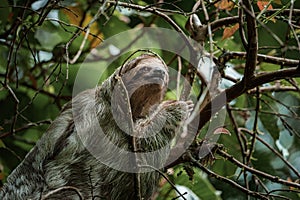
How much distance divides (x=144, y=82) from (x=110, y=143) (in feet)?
1.19

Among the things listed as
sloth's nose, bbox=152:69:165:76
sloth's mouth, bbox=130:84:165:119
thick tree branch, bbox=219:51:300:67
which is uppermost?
thick tree branch, bbox=219:51:300:67

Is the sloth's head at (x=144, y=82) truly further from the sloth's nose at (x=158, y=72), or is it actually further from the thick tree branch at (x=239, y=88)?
the thick tree branch at (x=239, y=88)

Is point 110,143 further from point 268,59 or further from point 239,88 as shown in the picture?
point 268,59

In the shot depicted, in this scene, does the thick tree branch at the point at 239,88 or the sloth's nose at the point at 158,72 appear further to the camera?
the sloth's nose at the point at 158,72

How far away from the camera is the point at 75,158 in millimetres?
2967

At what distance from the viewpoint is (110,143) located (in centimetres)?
293

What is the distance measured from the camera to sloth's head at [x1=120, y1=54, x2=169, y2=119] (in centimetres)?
290

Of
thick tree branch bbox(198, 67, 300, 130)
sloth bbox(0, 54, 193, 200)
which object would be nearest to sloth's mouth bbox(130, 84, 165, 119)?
sloth bbox(0, 54, 193, 200)

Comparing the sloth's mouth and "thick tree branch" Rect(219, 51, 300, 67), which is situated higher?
"thick tree branch" Rect(219, 51, 300, 67)

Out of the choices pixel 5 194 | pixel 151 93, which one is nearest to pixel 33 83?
pixel 5 194

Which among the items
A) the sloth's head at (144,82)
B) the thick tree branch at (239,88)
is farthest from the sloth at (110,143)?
the thick tree branch at (239,88)

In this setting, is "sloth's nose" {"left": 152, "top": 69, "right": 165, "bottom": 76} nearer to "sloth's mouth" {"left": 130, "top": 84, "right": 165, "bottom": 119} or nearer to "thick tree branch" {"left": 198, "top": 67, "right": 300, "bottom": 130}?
"sloth's mouth" {"left": 130, "top": 84, "right": 165, "bottom": 119}

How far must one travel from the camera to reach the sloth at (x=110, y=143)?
2.90 metres

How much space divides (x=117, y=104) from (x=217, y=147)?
556 mm
